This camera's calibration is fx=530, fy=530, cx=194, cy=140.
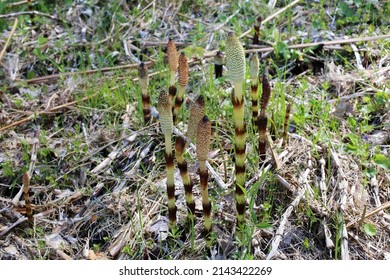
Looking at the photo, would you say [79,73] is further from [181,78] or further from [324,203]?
[324,203]

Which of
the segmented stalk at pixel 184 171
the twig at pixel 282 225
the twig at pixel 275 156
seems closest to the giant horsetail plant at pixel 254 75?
the twig at pixel 275 156

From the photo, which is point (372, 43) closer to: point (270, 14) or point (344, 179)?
point (270, 14)

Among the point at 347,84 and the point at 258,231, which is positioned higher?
the point at 347,84

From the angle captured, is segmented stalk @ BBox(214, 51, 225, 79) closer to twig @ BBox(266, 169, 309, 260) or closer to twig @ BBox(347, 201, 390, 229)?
twig @ BBox(266, 169, 309, 260)

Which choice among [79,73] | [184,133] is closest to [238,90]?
[184,133]

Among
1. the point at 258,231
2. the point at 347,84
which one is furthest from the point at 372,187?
the point at 347,84

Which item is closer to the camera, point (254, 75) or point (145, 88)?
point (254, 75)
